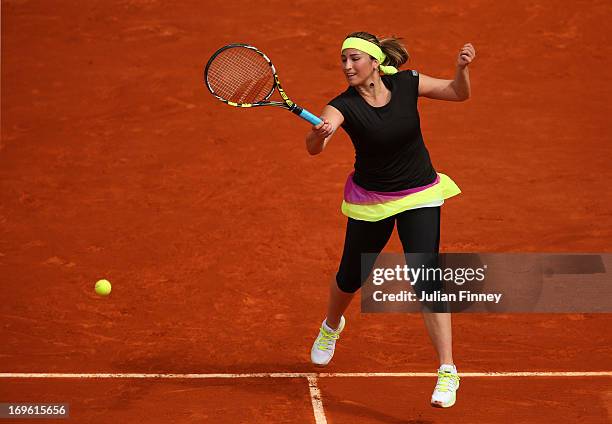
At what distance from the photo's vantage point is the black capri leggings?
684 cm

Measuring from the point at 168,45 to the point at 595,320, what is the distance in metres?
6.44

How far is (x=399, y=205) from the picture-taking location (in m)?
6.88

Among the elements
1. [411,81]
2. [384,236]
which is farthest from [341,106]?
[384,236]

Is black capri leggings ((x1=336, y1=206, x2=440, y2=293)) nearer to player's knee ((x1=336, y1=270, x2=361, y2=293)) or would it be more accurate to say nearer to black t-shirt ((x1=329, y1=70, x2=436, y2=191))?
player's knee ((x1=336, y1=270, x2=361, y2=293))

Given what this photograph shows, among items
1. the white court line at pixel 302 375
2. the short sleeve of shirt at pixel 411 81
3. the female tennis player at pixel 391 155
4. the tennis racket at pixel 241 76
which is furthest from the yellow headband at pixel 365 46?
the white court line at pixel 302 375

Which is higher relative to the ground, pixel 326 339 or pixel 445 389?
pixel 445 389

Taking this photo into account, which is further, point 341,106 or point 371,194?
point 371,194

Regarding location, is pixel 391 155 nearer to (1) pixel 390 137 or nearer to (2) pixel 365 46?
(1) pixel 390 137

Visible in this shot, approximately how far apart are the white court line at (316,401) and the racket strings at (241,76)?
6.07 feet

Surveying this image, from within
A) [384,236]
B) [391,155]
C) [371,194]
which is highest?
[391,155]

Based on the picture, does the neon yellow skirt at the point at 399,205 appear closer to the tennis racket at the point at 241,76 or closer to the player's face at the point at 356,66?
the player's face at the point at 356,66

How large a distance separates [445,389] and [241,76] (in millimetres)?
2269

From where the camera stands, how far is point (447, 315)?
6.76m

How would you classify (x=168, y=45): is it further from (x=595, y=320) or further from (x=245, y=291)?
(x=595, y=320)
